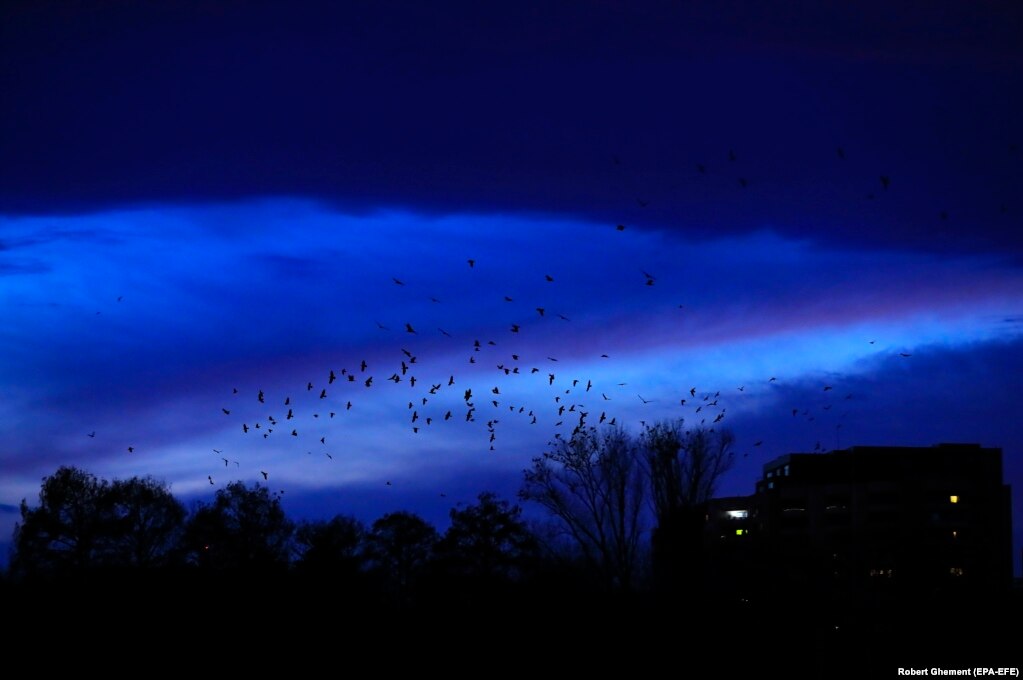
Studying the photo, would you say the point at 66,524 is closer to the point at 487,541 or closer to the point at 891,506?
the point at 487,541

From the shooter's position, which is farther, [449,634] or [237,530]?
[237,530]

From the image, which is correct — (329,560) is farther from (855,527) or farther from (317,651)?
(855,527)

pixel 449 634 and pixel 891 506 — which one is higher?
pixel 891 506

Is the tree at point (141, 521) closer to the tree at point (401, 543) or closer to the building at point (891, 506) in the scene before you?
the tree at point (401, 543)

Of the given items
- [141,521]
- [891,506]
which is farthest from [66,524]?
[891,506]

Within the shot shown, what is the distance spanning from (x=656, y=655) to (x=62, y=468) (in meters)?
44.6

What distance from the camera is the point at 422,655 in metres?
37.2

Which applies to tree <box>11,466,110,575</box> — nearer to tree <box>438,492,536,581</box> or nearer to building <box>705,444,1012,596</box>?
tree <box>438,492,536,581</box>

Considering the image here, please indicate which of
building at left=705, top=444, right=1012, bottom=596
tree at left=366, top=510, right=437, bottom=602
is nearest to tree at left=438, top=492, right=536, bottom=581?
tree at left=366, top=510, right=437, bottom=602

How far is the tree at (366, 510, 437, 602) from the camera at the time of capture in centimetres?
6581

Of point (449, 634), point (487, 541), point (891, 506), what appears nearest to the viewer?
point (449, 634)

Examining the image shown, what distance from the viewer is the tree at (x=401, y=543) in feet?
216

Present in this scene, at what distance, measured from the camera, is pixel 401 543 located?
6794 cm

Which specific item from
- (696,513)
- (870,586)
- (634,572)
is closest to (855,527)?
(696,513)
